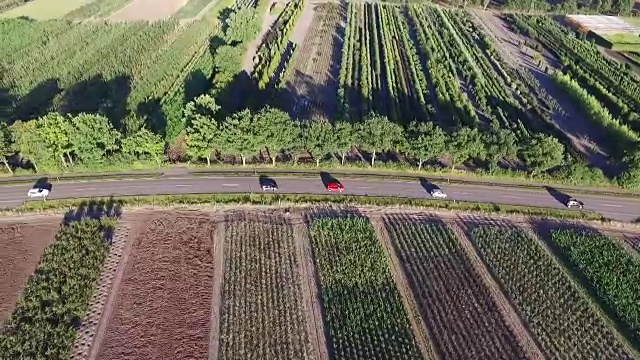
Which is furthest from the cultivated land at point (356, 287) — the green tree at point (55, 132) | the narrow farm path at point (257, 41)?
the narrow farm path at point (257, 41)

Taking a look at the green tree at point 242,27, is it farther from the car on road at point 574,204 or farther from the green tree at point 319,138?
the car on road at point 574,204

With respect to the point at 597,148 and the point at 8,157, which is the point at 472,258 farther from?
the point at 8,157

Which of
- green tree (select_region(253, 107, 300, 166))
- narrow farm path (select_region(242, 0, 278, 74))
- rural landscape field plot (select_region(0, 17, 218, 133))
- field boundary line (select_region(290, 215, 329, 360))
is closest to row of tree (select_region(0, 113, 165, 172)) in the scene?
rural landscape field plot (select_region(0, 17, 218, 133))

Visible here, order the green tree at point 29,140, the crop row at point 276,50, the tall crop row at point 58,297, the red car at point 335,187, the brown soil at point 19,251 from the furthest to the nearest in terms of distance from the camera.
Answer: the crop row at point 276,50
the red car at point 335,187
the green tree at point 29,140
the brown soil at point 19,251
the tall crop row at point 58,297

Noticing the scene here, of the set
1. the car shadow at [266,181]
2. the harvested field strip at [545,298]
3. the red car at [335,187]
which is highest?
the car shadow at [266,181]

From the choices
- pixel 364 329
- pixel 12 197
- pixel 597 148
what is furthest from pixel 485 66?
pixel 12 197

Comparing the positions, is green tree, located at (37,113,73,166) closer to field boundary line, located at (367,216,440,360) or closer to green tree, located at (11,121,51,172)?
green tree, located at (11,121,51,172)

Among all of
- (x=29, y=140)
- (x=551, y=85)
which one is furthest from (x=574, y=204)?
(x=29, y=140)
